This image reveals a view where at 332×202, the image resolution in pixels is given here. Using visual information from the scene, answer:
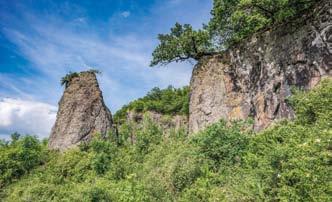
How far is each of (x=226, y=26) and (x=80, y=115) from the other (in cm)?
1447

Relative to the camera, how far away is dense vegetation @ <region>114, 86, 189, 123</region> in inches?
1089

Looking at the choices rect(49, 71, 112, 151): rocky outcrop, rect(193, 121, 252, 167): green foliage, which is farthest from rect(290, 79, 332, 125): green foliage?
rect(49, 71, 112, 151): rocky outcrop

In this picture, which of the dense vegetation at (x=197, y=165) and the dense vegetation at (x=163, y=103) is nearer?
the dense vegetation at (x=197, y=165)

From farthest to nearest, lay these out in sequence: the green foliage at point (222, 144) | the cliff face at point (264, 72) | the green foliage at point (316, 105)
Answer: the green foliage at point (222, 144) → the cliff face at point (264, 72) → the green foliage at point (316, 105)

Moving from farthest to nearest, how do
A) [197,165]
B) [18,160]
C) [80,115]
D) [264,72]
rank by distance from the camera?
[80,115]
[18,160]
[264,72]
[197,165]

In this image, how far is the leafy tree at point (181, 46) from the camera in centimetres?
2289

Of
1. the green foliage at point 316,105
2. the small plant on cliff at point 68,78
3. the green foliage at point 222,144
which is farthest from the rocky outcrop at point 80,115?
the green foliage at point 316,105

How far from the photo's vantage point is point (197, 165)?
15672 millimetres

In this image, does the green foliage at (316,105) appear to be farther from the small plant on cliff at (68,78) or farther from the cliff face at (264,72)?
the small plant on cliff at (68,78)

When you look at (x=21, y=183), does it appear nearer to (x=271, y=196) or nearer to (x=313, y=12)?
(x=271, y=196)

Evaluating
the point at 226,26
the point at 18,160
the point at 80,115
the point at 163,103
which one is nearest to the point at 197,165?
the point at 226,26

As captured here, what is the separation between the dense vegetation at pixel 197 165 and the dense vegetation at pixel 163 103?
2440 mm

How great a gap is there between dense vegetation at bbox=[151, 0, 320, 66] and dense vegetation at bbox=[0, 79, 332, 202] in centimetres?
505

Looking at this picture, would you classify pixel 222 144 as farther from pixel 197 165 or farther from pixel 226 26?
pixel 226 26
